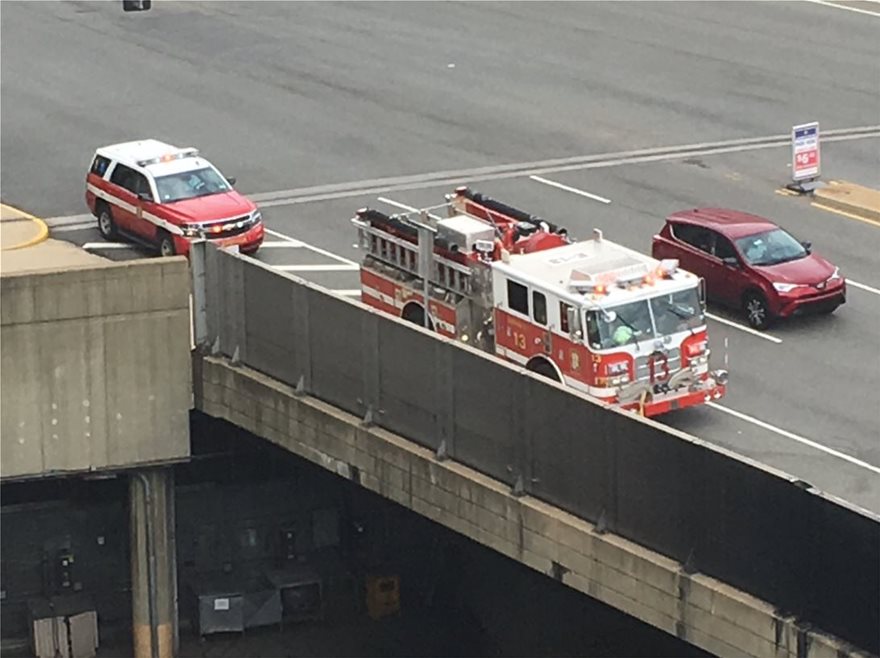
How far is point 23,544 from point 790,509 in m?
17.8

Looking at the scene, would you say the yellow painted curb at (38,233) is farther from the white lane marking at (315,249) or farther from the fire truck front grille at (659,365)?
the fire truck front grille at (659,365)

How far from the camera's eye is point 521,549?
31.0 m

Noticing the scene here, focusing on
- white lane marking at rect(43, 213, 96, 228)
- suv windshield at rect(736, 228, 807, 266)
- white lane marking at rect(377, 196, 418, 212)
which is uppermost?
suv windshield at rect(736, 228, 807, 266)

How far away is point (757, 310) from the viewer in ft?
126

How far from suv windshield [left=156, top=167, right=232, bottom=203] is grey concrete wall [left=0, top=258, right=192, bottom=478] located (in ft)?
20.8

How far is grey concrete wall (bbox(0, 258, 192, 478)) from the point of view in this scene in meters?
35.5

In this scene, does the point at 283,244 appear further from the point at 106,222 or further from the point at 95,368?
the point at 95,368

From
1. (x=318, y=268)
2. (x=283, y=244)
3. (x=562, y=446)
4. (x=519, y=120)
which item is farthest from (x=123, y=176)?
(x=562, y=446)

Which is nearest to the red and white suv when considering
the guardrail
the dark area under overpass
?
the dark area under overpass

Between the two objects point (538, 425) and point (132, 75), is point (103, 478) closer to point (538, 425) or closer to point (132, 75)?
point (538, 425)

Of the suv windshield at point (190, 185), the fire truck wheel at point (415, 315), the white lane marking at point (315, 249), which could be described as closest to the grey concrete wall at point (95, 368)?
the fire truck wheel at point (415, 315)

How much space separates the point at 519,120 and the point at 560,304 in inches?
758

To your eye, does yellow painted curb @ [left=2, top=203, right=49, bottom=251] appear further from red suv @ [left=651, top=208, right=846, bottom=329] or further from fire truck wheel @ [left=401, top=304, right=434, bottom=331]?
red suv @ [left=651, top=208, right=846, bottom=329]

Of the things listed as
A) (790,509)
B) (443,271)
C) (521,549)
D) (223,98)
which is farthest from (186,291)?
(223,98)
